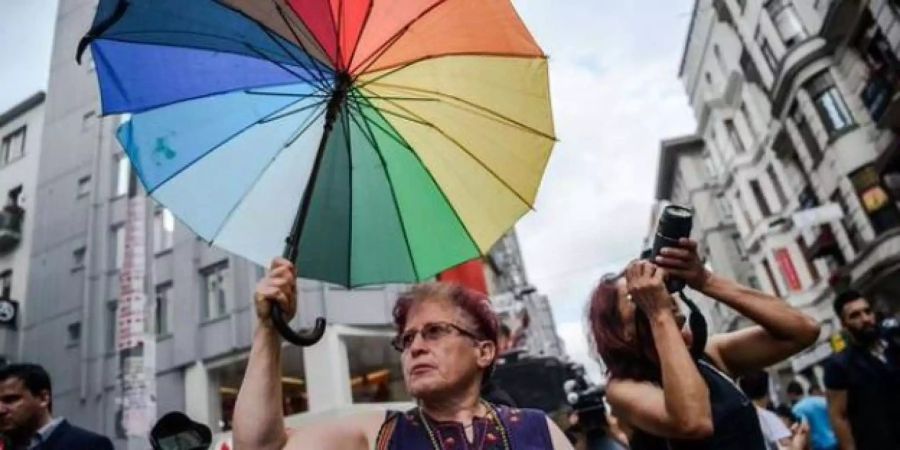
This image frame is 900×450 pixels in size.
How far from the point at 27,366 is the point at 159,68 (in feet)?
8.92

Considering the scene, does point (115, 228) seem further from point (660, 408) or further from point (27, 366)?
point (660, 408)

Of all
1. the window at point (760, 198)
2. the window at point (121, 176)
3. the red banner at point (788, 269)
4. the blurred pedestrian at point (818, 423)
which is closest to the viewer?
the blurred pedestrian at point (818, 423)

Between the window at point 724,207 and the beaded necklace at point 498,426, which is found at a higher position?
the window at point 724,207

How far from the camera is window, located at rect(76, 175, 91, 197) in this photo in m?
22.9

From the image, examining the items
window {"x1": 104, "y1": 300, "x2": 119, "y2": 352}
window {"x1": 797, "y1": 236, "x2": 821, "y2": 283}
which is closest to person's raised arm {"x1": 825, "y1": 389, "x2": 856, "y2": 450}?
window {"x1": 104, "y1": 300, "x2": 119, "y2": 352}

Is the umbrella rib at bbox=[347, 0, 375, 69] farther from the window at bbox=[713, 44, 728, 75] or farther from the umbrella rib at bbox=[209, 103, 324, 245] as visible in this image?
the window at bbox=[713, 44, 728, 75]

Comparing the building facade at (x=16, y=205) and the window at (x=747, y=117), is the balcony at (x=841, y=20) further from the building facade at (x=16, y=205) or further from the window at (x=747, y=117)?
the building facade at (x=16, y=205)

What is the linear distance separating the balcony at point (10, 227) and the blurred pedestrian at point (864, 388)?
2764 cm

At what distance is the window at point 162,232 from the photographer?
2047 cm

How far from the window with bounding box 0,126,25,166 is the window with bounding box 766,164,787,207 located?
3391 centimetres

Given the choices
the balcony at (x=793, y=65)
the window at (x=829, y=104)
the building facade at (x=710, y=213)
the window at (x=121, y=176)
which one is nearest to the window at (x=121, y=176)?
the window at (x=121, y=176)

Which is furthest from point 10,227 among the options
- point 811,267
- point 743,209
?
point 743,209

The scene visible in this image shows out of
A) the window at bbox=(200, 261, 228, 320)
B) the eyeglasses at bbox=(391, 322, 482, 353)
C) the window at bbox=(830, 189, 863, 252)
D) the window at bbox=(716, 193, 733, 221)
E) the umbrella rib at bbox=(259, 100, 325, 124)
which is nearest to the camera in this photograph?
the eyeglasses at bbox=(391, 322, 482, 353)

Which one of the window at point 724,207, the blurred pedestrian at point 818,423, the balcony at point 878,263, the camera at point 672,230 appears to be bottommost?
the blurred pedestrian at point 818,423
